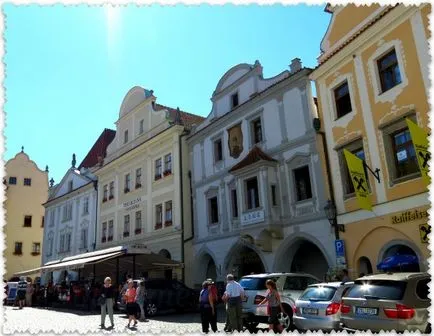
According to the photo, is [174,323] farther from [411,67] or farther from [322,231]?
[411,67]

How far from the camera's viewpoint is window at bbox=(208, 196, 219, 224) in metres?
25.2

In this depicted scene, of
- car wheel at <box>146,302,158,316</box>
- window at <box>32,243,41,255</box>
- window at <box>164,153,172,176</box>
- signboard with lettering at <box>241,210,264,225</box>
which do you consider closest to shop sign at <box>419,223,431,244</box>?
signboard with lettering at <box>241,210,264,225</box>

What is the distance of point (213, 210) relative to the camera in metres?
25.6

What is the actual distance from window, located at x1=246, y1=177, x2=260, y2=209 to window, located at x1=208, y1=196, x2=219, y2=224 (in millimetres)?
3431

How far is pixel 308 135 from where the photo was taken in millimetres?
19875

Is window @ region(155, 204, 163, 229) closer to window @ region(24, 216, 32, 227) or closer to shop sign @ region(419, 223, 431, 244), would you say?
shop sign @ region(419, 223, 431, 244)

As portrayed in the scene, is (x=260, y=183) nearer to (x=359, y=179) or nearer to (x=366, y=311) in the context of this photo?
(x=359, y=179)

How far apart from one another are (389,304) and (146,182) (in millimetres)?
24775

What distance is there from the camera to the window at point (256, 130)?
905 inches

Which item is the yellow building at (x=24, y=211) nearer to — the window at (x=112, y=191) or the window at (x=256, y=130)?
the window at (x=112, y=191)

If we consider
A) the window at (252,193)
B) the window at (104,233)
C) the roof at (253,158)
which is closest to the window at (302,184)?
the roof at (253,158)

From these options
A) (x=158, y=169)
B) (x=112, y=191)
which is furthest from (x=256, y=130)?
(x=112, y=191)

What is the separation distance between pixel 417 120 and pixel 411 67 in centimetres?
195

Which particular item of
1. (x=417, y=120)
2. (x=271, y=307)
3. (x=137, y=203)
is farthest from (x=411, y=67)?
(x=137, y=203)
